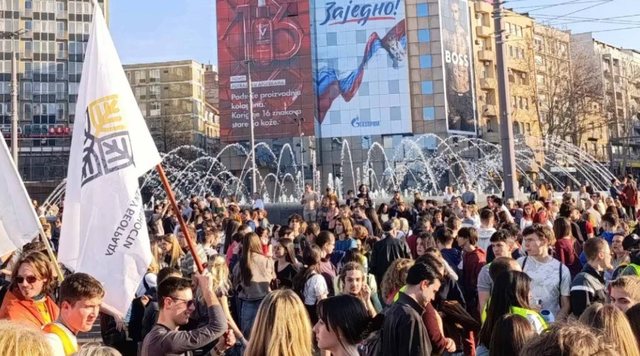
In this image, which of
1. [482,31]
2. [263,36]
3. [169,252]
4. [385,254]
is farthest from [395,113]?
[169,252]

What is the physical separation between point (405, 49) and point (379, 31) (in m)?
3.11

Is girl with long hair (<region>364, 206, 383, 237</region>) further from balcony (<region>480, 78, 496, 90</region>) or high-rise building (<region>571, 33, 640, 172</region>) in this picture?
high-rise building (<region>571, 33, 640, 172</region>)

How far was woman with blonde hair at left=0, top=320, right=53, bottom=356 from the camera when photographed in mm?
2561

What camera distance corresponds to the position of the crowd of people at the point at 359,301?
3.81m

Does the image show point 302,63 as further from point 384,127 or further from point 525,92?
point 525,92

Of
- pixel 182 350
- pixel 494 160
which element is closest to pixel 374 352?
pixel 182 350

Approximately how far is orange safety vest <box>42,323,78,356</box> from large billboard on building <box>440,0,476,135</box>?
6698 cm

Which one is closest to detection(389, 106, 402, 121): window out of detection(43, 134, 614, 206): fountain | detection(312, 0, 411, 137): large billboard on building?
detection(312, 0, 411, 137): large billboard on building

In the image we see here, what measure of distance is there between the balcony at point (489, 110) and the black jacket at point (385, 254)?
6746 centimetres

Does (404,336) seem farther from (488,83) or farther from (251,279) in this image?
(488,83)

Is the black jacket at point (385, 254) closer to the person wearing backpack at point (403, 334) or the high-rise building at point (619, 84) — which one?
the person wearing backpack at point (403, 334)

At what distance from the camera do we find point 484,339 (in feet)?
15.3

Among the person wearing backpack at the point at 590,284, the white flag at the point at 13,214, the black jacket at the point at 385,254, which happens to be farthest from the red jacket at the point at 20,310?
the black jacket at the point at 385,254

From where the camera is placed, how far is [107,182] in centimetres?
617
